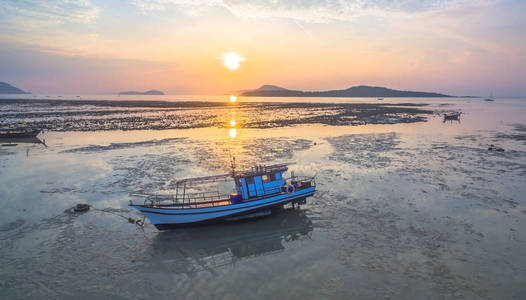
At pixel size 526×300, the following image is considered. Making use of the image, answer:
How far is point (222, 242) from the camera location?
48.7ft

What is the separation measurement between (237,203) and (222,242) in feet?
8.12

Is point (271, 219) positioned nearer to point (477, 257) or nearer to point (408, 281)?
point (408, 281)

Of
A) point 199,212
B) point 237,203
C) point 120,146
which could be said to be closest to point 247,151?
point 120,146

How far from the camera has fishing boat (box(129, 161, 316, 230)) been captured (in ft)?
50.7

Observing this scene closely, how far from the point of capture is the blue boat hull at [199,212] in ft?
50.1

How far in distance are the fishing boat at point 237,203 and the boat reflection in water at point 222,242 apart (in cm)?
61

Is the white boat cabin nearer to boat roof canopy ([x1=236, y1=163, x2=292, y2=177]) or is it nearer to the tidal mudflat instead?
boat roof canopy ([x1=236, y1=163, x2=292, y2=177])

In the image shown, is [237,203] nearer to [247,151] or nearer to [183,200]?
[183,200]

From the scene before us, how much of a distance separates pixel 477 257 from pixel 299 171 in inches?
588

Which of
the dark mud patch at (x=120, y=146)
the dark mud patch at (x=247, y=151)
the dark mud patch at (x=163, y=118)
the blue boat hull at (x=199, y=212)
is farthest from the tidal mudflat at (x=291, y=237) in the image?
the dark mud patch at (x=163, y=118)

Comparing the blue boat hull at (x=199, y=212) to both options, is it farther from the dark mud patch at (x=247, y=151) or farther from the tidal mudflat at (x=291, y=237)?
the dark mud patch at (x=247, y=151)

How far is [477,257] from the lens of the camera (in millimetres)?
12703

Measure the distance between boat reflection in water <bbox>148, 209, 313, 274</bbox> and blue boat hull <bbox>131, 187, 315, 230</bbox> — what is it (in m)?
0.67

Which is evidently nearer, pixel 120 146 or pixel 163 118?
pixel 120 146
